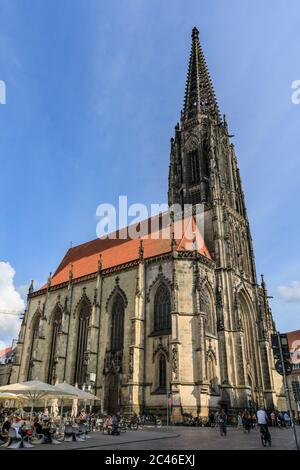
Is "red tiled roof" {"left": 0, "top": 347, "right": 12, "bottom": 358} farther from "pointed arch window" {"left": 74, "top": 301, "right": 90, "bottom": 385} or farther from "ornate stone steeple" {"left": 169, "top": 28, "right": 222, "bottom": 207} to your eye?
"ornate stone steeple" {"left": 169, "top": 28, "right": 222, "bottom": 207}

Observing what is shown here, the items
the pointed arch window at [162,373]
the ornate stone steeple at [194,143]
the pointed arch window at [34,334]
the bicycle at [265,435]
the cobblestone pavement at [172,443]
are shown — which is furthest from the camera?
the ornate stone steeple at [194,143]

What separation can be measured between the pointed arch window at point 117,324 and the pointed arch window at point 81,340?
11.5 ft

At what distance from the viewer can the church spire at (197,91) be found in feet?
152

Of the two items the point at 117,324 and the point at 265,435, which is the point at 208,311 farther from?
the point at 265,435

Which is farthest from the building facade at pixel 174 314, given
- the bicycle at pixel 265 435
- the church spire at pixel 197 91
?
the bicycle at pixel 265 435

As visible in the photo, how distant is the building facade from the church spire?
2.20 m

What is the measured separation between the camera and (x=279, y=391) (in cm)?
3403

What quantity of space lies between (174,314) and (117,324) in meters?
6.76

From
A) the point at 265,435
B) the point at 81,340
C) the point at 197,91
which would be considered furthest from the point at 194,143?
the point at 265,435

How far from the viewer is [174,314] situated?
27578 millimetres

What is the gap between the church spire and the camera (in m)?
46.3

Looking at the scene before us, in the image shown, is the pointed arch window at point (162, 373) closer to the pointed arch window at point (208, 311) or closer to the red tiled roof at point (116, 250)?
the pointed arch window at point (208, 311)

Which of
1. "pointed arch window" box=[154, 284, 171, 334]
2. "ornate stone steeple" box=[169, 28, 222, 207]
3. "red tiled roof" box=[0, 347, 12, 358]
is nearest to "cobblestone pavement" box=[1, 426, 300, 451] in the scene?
"pointed arch window" box=[154, 284, 171, 334]
